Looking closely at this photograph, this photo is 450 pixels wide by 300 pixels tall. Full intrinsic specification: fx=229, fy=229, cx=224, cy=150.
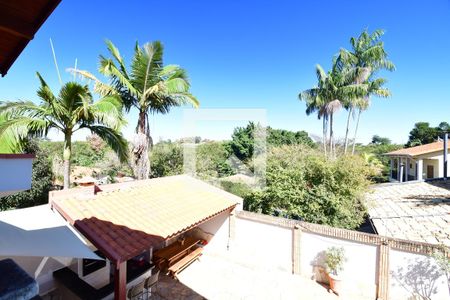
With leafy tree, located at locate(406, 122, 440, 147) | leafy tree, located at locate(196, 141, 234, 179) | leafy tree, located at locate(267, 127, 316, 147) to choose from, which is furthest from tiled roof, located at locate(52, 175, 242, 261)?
leafy tree, located at locate(406, 122, 440, 147)

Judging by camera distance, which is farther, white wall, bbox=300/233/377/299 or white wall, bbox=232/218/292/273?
white wall, bbox=232/218/292/273

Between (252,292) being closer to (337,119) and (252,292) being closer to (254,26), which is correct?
(254,26)

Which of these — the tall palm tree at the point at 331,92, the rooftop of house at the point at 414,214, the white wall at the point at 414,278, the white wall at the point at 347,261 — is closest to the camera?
the white wall at the point at 414,278

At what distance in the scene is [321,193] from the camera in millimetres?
11367

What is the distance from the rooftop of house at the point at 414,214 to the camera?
30.2 ft

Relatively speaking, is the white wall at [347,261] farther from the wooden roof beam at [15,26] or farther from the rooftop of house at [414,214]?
the wooden roof beam at [15,26]

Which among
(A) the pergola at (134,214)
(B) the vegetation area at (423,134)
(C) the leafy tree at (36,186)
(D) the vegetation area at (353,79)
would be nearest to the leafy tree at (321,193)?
(A) the pergola at (134,214)

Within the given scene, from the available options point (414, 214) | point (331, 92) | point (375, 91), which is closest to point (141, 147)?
point (414, 214)

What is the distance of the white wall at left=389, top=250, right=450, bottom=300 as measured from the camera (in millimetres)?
7148

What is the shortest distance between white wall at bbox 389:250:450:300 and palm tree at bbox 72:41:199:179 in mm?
11528

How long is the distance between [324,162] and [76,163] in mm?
30396

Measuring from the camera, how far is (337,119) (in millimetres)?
26656

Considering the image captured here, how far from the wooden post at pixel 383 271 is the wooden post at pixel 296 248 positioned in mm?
2746

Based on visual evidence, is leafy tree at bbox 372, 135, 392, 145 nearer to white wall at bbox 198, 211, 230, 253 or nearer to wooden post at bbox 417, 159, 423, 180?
wooden post at bbox 417, 159, 423, 180
